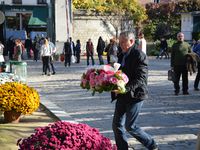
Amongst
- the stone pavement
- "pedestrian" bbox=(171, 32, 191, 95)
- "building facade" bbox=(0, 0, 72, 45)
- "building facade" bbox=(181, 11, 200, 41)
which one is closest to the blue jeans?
the stone pavement

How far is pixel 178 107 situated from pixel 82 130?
23.2ft

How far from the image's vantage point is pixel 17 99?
10.2 m

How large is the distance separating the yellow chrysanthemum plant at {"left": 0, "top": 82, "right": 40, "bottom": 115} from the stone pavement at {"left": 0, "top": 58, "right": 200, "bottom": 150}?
2.51 ft

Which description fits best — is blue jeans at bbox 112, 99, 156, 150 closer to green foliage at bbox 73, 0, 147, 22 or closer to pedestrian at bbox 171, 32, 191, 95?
pedestrian at bbox 171, 32, 191, 95

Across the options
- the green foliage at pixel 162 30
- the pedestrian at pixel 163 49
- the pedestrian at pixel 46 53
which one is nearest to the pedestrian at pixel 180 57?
the pedestrian at pixel 46 53

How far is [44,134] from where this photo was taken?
514 cm

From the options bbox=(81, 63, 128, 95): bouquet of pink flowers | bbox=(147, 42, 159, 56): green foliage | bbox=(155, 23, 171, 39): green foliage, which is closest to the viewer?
bbox=(81, 63, 128, 95): bouquet of pink flowers

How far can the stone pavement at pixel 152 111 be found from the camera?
873 cm

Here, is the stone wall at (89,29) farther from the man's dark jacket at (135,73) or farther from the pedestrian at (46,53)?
the man's dark jacket at (135,73)

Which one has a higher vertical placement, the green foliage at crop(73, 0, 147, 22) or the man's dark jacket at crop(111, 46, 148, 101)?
the green foliage at crop(73, 0, 147, 22)

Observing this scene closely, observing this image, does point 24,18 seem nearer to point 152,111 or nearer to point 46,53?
point 46,53

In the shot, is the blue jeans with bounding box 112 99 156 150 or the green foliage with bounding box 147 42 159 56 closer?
the blue jeans with bounding box 112 99 156 150

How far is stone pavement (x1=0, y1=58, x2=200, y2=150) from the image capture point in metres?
8.73

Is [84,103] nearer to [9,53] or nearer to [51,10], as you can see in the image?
[9,53]
